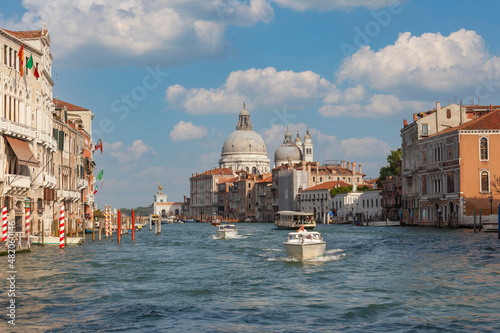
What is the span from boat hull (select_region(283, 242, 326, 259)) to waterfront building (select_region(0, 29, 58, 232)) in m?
12.8

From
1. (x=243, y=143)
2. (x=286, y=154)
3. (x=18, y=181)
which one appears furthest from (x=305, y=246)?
(x=243, y=143)

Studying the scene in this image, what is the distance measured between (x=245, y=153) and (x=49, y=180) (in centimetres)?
14078

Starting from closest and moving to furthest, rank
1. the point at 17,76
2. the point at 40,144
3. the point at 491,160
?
the point at 17,76
the point at 40,144
the point at 491,160

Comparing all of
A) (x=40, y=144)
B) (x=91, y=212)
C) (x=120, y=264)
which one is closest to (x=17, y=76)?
(x=40, y=144)

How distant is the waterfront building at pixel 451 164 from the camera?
54375mm

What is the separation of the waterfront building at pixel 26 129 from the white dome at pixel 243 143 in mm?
139742

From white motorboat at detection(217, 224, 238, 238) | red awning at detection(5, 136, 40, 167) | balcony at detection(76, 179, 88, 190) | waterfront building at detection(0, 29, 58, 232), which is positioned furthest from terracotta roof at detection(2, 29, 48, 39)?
white motorboat at detection(217, 224, 238, 238)

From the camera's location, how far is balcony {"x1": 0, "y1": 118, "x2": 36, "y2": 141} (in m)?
30.7

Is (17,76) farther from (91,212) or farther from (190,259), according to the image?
(91,212)

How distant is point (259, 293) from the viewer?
18109 millimetres

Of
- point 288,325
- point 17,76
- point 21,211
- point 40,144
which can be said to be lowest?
point 288,325

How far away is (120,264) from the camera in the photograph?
87.2 ft

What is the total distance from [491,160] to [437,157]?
5.73 meters

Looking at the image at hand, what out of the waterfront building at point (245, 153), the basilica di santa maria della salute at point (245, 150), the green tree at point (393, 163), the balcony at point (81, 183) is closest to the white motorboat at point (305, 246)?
the balcony at point (81, 183)
